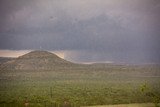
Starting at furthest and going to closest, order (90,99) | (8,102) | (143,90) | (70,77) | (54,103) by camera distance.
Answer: (70,77) → (143,90) → (90,99) → (54,103) → (8,102)

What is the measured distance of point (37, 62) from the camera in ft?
221

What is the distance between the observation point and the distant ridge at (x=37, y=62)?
62.0 metres

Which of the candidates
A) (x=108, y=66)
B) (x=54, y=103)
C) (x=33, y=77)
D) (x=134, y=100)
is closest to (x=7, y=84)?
(x=33, y=77)

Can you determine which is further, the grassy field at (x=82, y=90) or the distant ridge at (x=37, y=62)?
the distant ridge at (x=37, y=62)

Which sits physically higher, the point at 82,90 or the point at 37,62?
the point at 37,62

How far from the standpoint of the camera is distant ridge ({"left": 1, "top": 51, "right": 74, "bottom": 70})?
62000 millimetres

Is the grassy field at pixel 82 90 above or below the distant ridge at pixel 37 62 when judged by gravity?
below

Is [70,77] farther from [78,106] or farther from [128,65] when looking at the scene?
[78,106]

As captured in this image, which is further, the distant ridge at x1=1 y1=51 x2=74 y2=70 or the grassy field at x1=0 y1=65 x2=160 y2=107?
the distant ridge at x1=1 y1=51 x2=74 y2=70

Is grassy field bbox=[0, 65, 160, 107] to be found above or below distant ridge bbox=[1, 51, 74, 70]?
below

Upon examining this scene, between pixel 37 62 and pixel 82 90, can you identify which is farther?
pixel 37 62

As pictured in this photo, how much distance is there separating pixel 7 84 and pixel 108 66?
2373 cm

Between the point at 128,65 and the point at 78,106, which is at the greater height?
the point at 128,65

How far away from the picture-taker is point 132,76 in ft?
167
